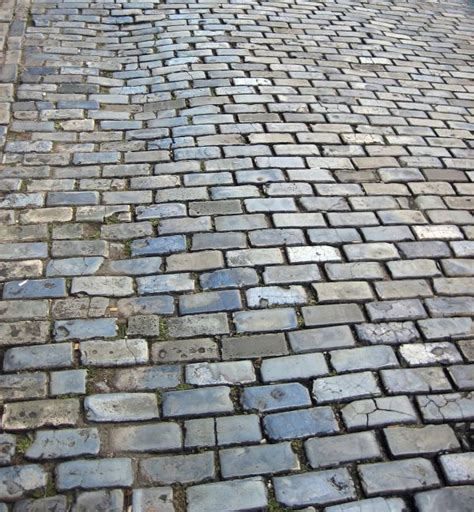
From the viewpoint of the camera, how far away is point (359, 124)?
178 inches

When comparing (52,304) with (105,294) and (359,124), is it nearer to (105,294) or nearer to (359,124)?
(105,294)

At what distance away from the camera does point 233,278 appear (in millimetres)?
3141

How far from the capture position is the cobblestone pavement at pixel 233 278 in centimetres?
233

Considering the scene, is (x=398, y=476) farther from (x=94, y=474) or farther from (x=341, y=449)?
(x=94, y=474)

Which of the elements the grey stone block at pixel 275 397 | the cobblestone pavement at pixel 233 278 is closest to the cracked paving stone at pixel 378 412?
the cobblestone pavement at pixel 233 278

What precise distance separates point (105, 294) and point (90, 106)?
2.07m

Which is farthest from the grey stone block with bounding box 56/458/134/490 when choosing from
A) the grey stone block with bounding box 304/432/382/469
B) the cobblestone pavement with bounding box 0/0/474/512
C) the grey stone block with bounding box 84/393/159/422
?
the grey stone block with bounding box 304/432/382/469

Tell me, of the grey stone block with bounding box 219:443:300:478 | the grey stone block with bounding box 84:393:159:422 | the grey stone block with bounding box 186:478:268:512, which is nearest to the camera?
the grey stone block with bounding box 186:478:268:512

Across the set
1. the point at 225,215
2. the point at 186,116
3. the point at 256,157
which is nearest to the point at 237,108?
the point at 186,116

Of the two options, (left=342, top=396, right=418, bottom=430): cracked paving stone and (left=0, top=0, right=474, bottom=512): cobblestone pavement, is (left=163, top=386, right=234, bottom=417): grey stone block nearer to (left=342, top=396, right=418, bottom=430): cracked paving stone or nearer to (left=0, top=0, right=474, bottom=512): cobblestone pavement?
(left=0, top=0, right=474, bottom=512): cobblestone pavement

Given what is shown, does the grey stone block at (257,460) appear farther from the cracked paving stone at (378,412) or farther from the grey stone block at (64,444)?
the grey stone block at (64,444)

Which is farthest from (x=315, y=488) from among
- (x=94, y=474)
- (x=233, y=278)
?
(x=233, y=278)

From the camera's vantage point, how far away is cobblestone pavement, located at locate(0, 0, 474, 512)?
91.7 inches

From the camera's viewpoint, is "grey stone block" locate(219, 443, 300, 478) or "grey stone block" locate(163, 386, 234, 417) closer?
"grey stone block" locate(219, 443, 300, 478)
